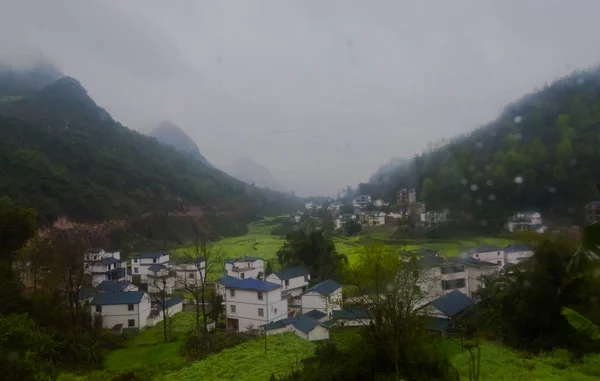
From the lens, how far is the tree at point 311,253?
20.4 meters

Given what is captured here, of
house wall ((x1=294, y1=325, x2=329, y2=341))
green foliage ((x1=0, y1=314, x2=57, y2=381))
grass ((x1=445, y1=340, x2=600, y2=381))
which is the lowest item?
house wall ((x1=294, y1=325, x2=329, y2=341))

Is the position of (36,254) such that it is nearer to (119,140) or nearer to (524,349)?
(524,349)

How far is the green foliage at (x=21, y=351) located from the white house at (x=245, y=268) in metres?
16.1

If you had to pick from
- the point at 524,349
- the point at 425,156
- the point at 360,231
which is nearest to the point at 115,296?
the point at 524,349

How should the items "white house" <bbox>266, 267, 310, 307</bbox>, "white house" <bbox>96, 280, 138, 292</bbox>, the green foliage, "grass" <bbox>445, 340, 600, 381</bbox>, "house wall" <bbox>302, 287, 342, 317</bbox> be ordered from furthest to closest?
1. "white house" <bbox>266, 267, 310, 307</bbox>
2. "white house" <bbox>96, 280, 138, 292</bbox>
3. "house wall" <bbox>302, 287, 342, 317</bbox>
4. "grass" <bbox>445, 340, 600, 381</bbox>
5. the green foliage

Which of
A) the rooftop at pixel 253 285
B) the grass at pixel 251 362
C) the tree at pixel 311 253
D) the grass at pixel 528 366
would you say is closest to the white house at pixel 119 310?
the rooftop at pixel 253 285

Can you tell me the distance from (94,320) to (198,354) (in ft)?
15.6

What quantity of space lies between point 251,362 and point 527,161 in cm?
1769

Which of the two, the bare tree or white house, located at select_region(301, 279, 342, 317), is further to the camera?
white house, located at select_region(301, 279, 342, 317)

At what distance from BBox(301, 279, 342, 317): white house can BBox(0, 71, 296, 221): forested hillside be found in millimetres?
20625

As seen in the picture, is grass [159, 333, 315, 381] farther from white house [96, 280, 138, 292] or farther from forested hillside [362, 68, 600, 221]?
forested hillside [362, 68, 600, 221]

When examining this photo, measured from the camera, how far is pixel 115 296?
1463 cm

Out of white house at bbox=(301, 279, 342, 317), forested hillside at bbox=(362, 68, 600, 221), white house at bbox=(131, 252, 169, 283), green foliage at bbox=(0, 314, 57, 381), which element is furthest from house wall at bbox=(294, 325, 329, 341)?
white house at bbox=(131, 252, 169, 283)

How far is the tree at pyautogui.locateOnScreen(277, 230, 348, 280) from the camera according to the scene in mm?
20391
